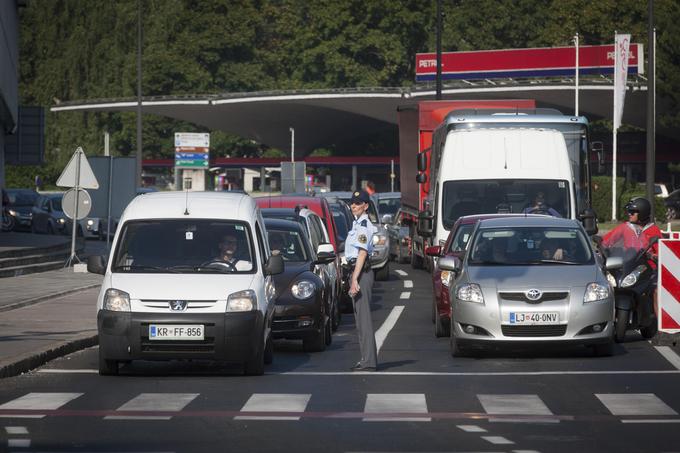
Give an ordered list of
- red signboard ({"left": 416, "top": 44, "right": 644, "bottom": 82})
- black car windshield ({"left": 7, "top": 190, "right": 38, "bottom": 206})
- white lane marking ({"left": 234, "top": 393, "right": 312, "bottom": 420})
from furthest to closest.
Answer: red signboard ({"left": 416, "top": 44, "right": 644, "bottom": 82}), black car windshield ({"left": 7, "top": 190, "right": 38, "bottom": 206}), white lane marking ({"left": 234, "top": 393, "right": 312, "bottom": 420})

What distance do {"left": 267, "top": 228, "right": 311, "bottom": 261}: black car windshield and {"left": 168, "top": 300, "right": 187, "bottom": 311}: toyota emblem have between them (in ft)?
14.1

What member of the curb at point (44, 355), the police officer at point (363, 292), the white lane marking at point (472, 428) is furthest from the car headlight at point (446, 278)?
the white lane marking at point (472, 428)

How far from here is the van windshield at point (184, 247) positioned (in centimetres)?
1504

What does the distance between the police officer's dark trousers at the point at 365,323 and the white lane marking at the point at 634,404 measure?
2850mm

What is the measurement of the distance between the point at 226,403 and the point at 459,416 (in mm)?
2036

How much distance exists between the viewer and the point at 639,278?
1819cm

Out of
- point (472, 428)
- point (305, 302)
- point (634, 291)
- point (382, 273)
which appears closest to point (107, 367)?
point (305, 302)

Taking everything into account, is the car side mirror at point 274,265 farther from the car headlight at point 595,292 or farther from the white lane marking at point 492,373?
the car headlight at point 595,292

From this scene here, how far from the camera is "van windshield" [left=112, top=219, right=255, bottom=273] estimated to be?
15039 mm

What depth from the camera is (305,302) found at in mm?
17109

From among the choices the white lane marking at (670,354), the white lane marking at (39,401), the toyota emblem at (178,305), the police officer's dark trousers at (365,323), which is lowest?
the white lane marking at (670,354)

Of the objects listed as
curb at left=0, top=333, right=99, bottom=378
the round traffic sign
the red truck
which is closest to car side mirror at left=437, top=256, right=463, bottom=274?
curb at left=0, top=333, right=99, bottom=378

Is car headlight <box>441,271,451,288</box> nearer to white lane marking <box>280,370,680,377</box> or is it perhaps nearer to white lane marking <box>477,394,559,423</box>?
white lane marking <box>280,370,680,377</box>

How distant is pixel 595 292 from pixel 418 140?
20.2 meters
